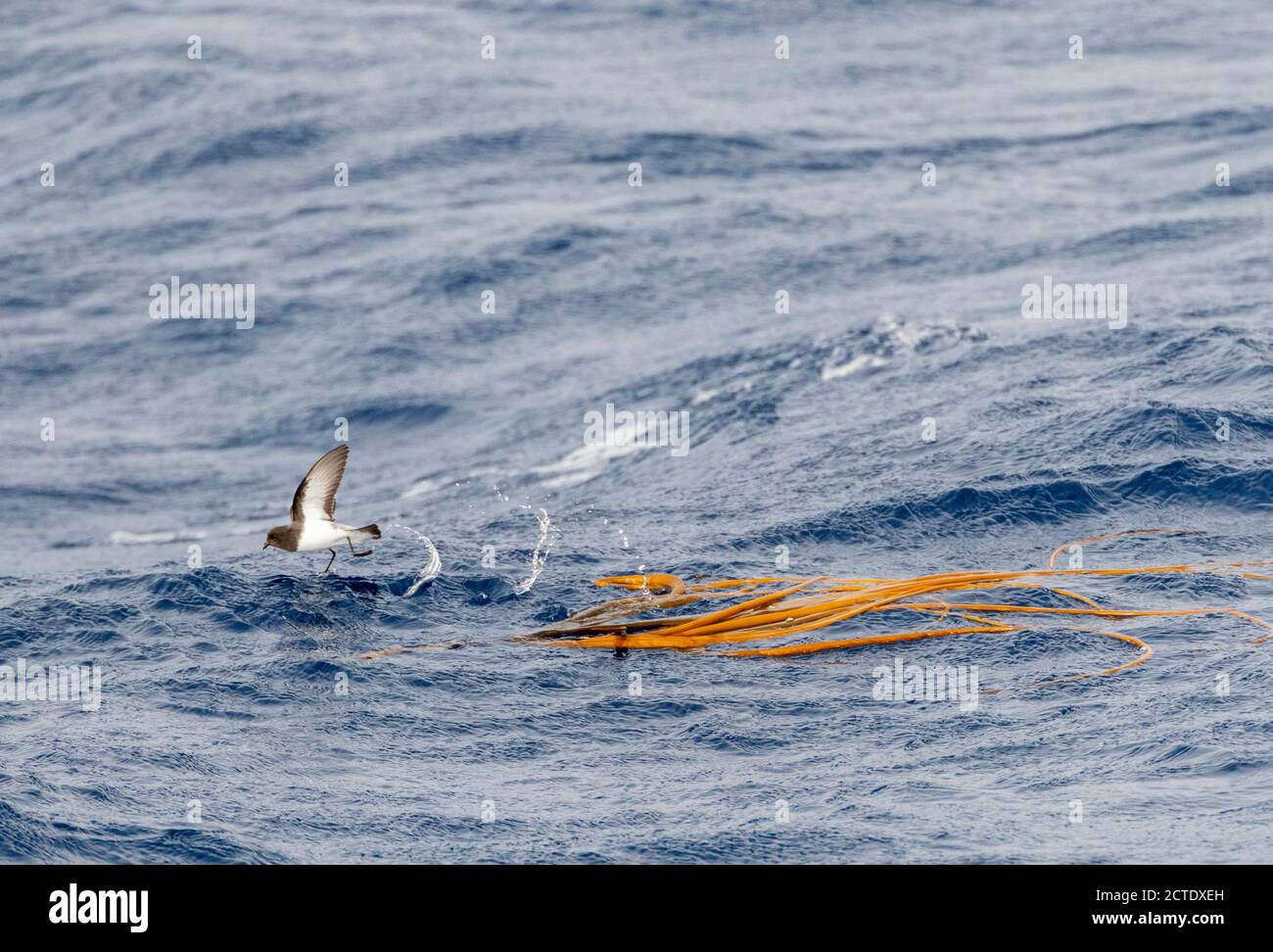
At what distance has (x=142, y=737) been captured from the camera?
12.6 m

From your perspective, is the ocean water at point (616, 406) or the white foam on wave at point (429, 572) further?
the white foam on wave at point (429, 572)

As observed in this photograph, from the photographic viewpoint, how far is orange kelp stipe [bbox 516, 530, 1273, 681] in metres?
13.8

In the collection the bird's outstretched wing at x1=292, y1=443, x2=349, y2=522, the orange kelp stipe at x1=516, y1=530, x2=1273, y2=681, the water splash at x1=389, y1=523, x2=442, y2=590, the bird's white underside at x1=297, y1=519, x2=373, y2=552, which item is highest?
the bird's outstretched wing at x1=292, y1=443, x2=349, y2=522

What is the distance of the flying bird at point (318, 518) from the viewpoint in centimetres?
1381

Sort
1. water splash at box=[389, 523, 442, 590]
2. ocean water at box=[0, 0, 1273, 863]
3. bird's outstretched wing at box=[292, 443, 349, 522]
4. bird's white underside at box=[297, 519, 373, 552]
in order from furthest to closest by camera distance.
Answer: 1. water splash at box=[389, 523, 442, 590]
2. bird's white underside at box=[297, 519, 373, 552]
3. bird's outstretched wing at box=[292, 443, 349, 522]
4. ocean water at box=[0, 0, 1273, 863]

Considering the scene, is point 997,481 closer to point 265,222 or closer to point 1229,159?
point 1229,159

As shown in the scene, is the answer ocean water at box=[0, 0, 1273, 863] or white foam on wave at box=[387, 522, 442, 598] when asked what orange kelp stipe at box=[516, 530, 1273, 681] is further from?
white foam on wave at box=[387, 522, 442, 598]

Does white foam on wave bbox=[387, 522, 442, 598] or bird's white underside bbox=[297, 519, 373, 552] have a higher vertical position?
bird's white underside bbox=[297, 519, 373, 552]

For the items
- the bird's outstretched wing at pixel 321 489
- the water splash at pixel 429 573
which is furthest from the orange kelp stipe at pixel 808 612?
the bird's outstretched wing at pixel 321 489

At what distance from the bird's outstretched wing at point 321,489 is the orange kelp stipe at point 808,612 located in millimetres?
2014

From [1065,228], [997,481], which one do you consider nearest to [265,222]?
[1065,228]

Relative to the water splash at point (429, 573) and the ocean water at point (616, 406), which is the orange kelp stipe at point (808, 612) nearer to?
the ocean water at point (616, 406)

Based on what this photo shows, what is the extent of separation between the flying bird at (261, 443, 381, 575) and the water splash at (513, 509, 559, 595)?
5.97ft

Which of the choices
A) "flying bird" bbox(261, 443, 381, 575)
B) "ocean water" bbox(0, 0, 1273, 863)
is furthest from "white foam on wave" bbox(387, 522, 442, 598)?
"flying bird" bbox(261, 443, 381, 575)
